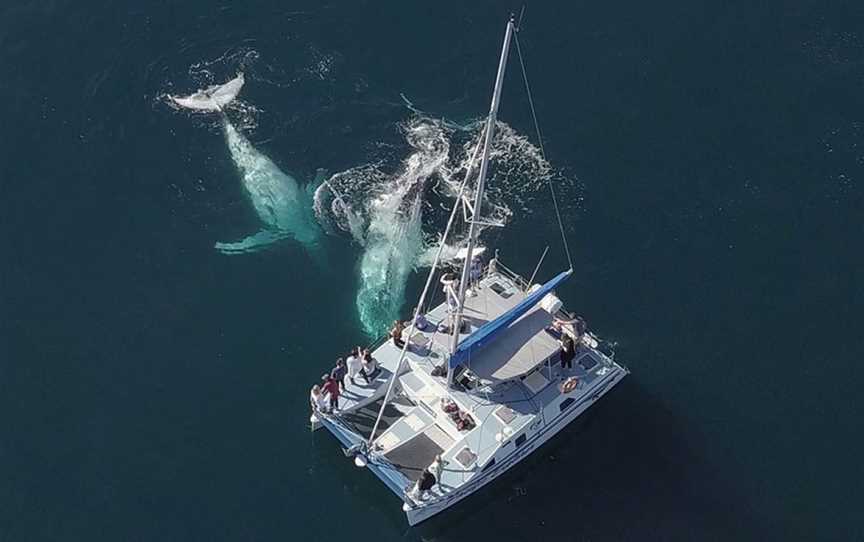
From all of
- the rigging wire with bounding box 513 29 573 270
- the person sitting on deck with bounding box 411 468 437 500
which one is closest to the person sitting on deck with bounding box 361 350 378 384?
the person sitting on deck with bounding box 411 468 437 500

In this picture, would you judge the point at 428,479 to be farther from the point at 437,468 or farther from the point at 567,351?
the point at 567,351

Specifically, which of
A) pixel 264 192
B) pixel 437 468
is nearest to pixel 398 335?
pixel 437 468

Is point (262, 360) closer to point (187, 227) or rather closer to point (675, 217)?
point (187, 227)

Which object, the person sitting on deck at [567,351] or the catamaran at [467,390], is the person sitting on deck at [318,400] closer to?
the catamaran at [467,390]

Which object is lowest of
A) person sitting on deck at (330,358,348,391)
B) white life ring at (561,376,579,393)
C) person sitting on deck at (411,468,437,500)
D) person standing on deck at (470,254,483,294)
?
person sitting on deck at (411,468,437,500)

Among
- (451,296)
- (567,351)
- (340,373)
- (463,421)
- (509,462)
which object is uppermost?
(451,296)

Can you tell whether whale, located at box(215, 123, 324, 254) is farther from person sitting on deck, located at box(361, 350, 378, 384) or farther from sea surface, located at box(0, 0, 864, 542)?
person sitting on deck, located at box(361, 350, 378, 384)

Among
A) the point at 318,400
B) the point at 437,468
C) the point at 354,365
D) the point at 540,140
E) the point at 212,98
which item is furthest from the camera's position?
the point at 212,98
